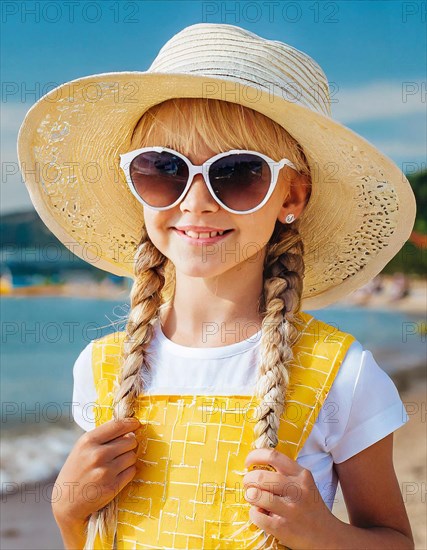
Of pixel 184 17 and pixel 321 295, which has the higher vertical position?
pixel 184 17

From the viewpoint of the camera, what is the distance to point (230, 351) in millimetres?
1683

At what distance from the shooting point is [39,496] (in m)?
5.17

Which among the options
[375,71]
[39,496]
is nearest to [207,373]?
[39,496]

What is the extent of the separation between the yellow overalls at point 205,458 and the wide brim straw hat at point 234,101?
1.16ft

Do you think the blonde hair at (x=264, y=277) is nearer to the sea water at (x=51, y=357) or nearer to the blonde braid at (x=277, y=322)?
the blonde braid at (x=277, y=322)

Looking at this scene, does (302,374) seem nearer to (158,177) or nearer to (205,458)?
(205,458)

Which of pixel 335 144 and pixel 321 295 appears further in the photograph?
pixel 321 295

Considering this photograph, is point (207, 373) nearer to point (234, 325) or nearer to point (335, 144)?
point (234, 325)

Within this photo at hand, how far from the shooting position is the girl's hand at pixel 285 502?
4.89 feet

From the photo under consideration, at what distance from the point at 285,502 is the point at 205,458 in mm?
194

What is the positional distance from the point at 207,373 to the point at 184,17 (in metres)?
20.1

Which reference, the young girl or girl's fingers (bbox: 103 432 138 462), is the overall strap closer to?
the young girl

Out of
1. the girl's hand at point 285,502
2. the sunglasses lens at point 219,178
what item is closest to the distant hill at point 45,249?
the sunglasses lens at point 219,178

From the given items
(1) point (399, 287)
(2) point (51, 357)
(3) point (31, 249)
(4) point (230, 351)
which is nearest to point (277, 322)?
(4) point (230, 351)
